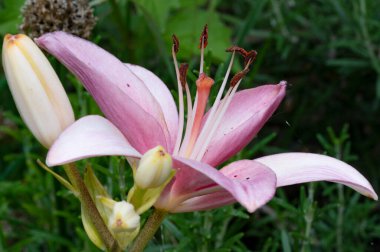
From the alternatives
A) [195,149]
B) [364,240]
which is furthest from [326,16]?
[195,149]

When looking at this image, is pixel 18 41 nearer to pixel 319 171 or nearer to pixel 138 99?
pixel 138 99

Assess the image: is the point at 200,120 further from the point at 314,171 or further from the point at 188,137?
the point at 314,171

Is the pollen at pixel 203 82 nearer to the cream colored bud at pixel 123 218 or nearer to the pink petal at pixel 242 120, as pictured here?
the pink petal at pixel 242 120

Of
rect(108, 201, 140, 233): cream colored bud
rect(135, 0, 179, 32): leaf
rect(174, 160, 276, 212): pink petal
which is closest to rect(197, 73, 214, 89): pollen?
rect(174, 160, 276, 212): pink petal

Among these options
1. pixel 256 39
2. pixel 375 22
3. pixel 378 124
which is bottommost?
pixel 378 124

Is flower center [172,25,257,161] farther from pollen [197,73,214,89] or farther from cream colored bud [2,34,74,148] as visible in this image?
cream colored bud [2,34,74,148]

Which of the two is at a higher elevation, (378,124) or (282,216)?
(282,216)
